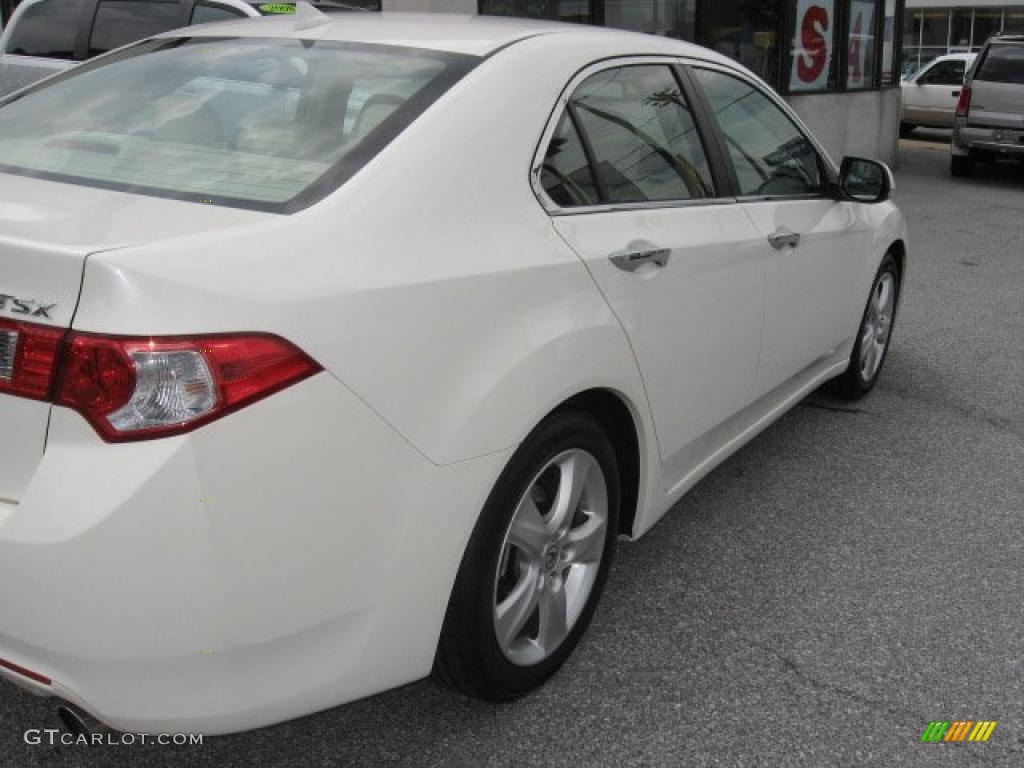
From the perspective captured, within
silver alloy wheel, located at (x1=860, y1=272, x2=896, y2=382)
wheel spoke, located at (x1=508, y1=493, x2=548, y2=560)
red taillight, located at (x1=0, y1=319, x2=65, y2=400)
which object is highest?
red taillight, located at (x1=0, y1=319, x2=65, y2=400)

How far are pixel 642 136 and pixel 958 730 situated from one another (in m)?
1.75

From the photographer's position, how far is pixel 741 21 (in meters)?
12.8

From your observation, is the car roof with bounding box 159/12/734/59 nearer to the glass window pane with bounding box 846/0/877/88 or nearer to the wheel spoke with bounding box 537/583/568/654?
the wheel spoke with bounding box 537/583/568/654

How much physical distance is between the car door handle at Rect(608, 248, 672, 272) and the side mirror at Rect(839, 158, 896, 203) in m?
1.63

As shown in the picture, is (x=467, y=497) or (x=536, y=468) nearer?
(x=467, y=497)

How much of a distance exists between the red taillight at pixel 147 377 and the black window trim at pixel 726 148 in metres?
2.00

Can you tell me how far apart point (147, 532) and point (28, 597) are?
256mm

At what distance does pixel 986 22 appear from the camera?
37625 millimetres

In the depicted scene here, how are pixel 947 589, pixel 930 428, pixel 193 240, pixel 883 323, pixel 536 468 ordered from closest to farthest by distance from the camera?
pixel 193 240 → pixel 536 468 → pixel 947 589 → pixel 930 428 → pixel 883 323

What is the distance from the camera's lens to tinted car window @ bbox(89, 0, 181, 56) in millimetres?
7863

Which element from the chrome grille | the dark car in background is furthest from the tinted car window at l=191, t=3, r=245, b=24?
the chrome grille

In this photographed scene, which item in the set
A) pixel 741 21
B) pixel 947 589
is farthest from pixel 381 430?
pixel 741 21

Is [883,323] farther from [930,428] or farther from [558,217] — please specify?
[558,217]

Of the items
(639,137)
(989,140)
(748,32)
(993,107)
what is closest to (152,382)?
(639,137)
